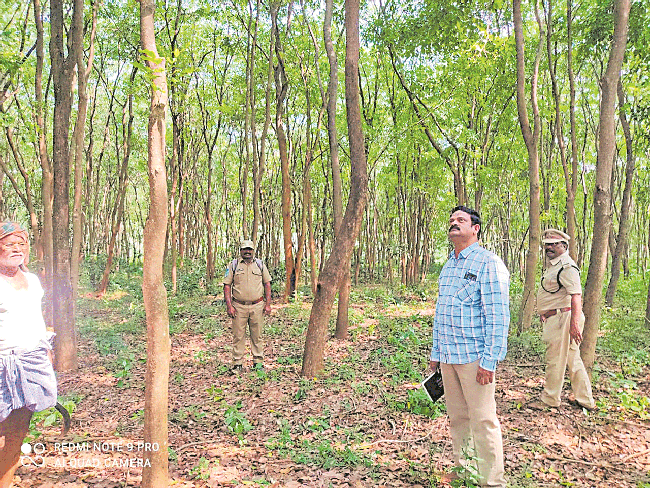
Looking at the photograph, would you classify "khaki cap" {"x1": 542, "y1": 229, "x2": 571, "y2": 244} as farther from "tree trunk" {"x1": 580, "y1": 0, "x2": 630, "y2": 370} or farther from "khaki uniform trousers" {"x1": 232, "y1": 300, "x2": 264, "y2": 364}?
"khaki uniform trousers" {"x1": 232, "y1": 300, "x2": 264, "y2": 364}

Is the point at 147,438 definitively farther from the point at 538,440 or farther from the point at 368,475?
the point at 538,440

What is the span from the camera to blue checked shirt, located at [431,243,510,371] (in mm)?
3209

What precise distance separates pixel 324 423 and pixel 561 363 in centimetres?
284

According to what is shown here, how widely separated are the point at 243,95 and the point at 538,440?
1178 cm

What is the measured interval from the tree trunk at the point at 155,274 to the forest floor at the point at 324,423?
0.93 m

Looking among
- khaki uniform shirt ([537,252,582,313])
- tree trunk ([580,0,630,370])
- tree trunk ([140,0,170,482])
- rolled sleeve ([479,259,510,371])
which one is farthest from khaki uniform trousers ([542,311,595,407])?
tree trunk ([140,0,170,482])

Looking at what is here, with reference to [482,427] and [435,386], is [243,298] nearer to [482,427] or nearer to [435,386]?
[435,386]

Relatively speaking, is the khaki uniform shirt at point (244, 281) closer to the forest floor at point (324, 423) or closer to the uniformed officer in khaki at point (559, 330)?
the forest floor at point (324, 423)

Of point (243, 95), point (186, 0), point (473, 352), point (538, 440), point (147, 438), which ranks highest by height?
point (186, 0)

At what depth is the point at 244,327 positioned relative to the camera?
22.8 ft

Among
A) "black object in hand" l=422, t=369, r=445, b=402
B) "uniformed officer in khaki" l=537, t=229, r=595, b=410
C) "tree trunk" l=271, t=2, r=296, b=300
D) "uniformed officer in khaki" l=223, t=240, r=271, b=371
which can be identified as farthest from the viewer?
"tree trunk" l=271, t=2, r=296, b=300

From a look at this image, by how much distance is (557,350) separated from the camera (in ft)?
17.1

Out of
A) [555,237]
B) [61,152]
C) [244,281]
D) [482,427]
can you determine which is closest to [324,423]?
[482,427]

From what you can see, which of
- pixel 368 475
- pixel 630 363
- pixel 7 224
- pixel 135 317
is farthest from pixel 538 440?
pixel 135 317
